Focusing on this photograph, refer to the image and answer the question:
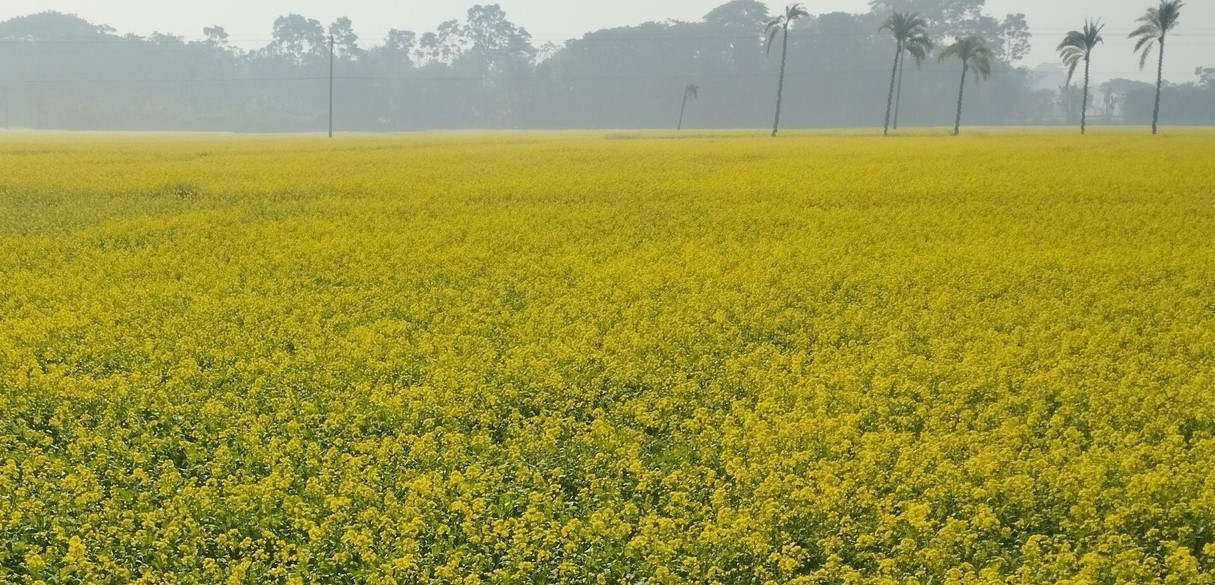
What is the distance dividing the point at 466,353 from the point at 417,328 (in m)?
1.47

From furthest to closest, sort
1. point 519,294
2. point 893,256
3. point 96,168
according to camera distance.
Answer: point 96,168, point 893,256, point 519,294

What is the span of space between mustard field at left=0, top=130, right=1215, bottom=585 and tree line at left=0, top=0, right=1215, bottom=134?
114 metres

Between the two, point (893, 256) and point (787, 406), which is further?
point (893, 256)

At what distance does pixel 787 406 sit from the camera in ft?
32.6

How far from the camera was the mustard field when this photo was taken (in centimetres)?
724

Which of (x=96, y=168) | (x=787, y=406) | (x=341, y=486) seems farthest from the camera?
(x=96, y=168)

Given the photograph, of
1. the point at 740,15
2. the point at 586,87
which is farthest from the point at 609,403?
the point at 740,15

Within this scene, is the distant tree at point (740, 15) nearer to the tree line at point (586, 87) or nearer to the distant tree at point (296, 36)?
the tree line at point (586, 87)

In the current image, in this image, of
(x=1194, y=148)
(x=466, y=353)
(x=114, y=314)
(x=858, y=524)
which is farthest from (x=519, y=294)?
(x=1194, y=148)

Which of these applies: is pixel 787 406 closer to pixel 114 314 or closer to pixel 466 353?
pixel 466 353

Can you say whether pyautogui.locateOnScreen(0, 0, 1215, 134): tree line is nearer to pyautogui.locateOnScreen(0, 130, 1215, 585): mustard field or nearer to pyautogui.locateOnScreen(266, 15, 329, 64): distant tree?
pyautogui.locateOnScreen(266, 15, 329, 64): distant tree

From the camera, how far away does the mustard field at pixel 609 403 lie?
7.24 meters

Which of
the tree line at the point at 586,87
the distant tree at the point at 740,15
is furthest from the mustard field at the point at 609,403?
the distant tree at the point at 740,15

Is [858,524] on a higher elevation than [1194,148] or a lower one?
lower
